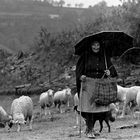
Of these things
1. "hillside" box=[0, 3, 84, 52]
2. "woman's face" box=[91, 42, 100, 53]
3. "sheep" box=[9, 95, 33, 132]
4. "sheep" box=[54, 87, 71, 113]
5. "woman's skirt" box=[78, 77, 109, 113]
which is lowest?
"sheep" box=[54, 87, 71, 113]

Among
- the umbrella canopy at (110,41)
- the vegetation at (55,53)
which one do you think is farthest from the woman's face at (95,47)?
the vegetation at (55,53)

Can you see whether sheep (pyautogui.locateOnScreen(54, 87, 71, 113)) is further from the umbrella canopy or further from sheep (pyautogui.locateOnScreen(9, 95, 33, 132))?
the umbrella canopy

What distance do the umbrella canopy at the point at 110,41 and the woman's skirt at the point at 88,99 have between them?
81 cm

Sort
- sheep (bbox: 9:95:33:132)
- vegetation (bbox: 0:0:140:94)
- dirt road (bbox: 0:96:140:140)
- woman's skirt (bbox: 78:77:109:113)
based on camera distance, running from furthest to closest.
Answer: vegetation (bbox: 0:0:140:94)
sheep (bbox: 9:95:33:132)
dirt road (bbox: 0:96:140:140)
woman's skirt (bbox: 78:77:109:113)

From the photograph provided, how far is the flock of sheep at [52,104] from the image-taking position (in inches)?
591

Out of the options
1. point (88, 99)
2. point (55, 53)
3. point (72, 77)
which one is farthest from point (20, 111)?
point (55, 53)

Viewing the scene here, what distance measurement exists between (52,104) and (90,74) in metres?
13.4

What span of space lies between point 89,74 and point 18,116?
16.1 feet

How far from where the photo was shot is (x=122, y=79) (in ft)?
89.6

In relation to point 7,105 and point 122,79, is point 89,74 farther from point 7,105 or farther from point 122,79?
point 7,105

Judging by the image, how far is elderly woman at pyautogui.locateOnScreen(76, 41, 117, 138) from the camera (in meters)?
10.7

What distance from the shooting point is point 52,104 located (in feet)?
79.0

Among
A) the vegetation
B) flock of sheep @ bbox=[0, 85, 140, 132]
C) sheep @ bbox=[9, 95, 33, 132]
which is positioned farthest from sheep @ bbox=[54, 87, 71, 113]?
sheep @ bbox=[9, 95, 33, 132]

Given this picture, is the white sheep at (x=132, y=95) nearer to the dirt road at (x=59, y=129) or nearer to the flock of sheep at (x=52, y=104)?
the flock of sheep at (x=52, y=104)
